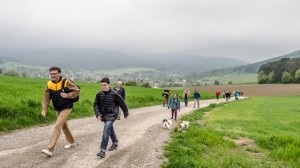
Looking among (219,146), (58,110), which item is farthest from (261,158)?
(58,110)

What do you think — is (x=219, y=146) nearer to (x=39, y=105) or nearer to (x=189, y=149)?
(x=189, y=149)

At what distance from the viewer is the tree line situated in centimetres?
13488

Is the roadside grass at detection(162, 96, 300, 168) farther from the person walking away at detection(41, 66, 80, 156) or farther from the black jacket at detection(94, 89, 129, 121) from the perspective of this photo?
the person walking away at detection(41, 66, 80, 156)

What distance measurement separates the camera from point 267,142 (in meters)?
14.6

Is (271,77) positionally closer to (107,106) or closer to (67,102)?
(107,106)

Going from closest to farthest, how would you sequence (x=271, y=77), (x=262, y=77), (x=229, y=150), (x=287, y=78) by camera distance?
(x=229, y=150)
(x=287, y=78)
(x=271, y=77)
(x=262, y=77)

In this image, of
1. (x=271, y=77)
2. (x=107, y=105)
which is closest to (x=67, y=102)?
(x=107, y=105)

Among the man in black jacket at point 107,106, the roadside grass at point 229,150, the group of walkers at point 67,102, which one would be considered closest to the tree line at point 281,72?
the roadside grass at point 229,150

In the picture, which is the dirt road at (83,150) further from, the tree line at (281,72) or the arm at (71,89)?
the tree line at (281,72)

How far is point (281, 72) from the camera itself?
465ft

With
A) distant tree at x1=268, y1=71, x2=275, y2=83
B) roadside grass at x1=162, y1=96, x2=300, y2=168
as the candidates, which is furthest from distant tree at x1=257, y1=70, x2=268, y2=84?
roadside grass at x1=162, y1=96, x2=300, y2=168

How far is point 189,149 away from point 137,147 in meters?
1.89

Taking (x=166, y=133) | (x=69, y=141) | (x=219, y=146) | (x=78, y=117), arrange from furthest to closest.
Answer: (x=78, y=117) → (x=166, y=133) → (x=219, y=146) → (x=69, y=141)

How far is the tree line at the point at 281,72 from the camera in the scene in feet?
443
